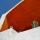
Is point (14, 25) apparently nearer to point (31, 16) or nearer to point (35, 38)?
point (31, 16)

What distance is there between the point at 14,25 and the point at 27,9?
0.25 metres

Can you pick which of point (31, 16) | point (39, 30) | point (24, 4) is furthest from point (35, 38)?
point (24, 4)

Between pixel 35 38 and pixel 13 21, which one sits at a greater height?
pixel 13 21

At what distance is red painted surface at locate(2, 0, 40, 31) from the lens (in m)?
1.27

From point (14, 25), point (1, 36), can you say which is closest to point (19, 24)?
point (14, 25)

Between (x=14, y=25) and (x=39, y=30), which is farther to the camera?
(x=14, y=25)

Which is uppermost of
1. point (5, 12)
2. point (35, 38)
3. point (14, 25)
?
point (5, 12)

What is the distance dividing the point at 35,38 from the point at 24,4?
459 mm

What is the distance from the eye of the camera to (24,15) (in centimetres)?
131

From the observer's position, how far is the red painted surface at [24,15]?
4.17 feet

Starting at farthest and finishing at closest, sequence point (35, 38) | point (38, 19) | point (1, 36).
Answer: point (38, 19)
point (1, 36)
point (35, 38)

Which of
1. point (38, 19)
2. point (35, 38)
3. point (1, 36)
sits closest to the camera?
point (35, 38)

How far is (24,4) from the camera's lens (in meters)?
1.30

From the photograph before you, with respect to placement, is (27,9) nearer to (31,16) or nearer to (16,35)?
(31,16)
